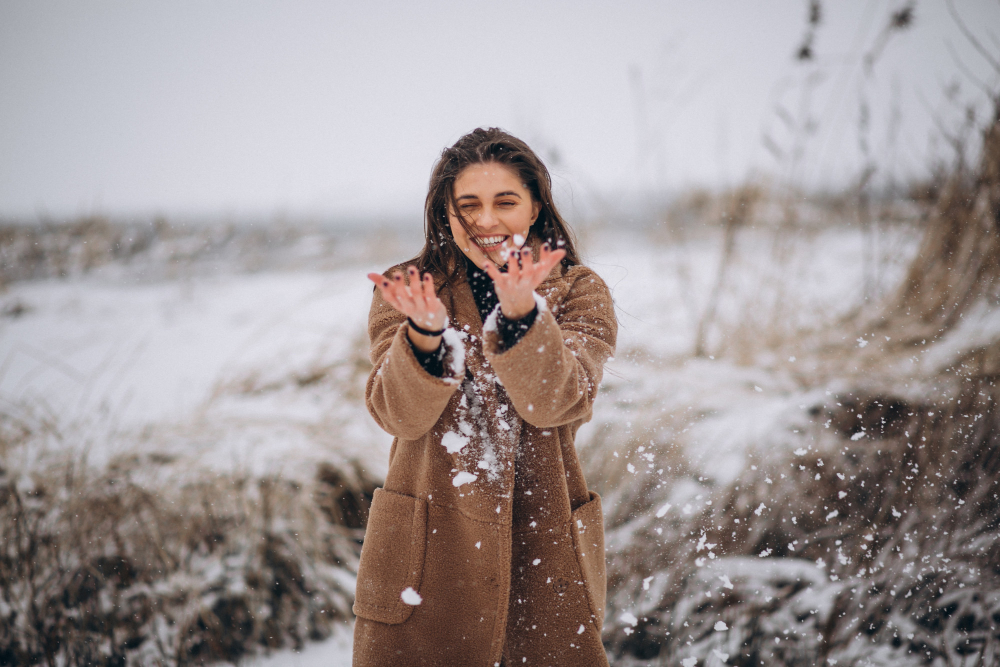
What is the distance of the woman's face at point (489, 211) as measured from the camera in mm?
950

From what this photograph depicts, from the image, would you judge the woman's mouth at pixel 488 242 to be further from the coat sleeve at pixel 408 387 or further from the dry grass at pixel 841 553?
the dry grass at pixel 841 553

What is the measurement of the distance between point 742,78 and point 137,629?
3336 millimetres

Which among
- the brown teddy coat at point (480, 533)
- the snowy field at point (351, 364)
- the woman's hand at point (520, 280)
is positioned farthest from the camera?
the snowy field at point (351, 364)

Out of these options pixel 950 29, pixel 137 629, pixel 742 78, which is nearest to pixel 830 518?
pixel 742 78

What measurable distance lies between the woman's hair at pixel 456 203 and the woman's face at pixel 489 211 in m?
0.02

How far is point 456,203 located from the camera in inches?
38.7

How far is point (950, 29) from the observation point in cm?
203

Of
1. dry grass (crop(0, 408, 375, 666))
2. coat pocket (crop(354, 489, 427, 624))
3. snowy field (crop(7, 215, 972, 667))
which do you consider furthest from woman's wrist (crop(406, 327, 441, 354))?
dry grass (crop(0, 408, 375, 666))

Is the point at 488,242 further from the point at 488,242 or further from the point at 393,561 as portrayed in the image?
the point at 393,561

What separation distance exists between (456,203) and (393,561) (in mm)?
739

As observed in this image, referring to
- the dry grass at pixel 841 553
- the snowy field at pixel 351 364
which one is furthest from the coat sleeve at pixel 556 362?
the dry grass at pixel 841 553

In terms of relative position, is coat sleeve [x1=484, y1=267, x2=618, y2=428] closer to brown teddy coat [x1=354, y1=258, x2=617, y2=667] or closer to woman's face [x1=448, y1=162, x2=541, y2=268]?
brown teddy coat [x1=354, y1=258, x2=617, y2=667]

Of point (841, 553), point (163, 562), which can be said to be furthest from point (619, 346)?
point (163, 562)

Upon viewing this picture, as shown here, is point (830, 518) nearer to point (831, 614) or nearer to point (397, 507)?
point (831, 614)
